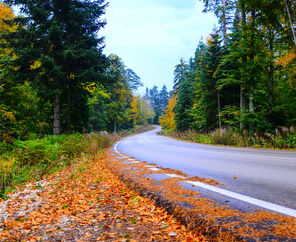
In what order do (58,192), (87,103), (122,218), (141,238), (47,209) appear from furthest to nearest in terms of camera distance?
(87,103)
(58,192)
(47,209)
(122,218)
(141,238)

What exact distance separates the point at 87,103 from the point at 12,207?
48.0 ft

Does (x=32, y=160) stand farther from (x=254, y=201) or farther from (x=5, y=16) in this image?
(x=5, y=16)

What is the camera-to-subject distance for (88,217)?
2.62 metres

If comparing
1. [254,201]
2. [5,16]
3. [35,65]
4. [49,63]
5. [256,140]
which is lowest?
[256,140]

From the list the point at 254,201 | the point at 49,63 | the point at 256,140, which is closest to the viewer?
the point at 254,201

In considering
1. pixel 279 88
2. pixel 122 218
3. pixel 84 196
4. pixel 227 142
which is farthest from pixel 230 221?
pixel 279 88

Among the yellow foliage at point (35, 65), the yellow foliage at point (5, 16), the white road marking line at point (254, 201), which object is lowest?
the white road marking line at point (254, 201)

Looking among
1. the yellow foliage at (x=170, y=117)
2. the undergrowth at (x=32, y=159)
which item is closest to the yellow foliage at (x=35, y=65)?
the undergrowth at (x=32, y=159)

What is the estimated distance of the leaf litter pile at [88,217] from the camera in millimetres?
2053

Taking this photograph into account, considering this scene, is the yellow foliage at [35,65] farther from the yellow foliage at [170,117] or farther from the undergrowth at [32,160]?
the yellow foliage at [170,117]

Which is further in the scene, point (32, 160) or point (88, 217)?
point (32, 160)

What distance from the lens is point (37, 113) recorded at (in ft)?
44.5

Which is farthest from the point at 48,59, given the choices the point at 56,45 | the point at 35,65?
the point at 35,65

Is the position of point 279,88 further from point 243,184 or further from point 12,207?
point 12,207
